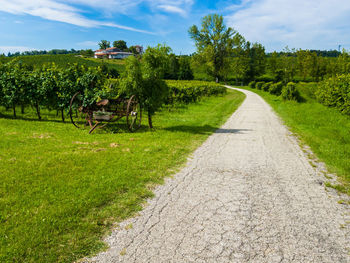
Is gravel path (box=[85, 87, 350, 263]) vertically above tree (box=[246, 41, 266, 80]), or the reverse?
tree (box=[246, 41, 266, 80])

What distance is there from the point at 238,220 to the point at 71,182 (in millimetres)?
3202

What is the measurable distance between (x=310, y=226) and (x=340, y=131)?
27.6 ft

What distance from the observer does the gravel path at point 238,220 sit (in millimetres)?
2949

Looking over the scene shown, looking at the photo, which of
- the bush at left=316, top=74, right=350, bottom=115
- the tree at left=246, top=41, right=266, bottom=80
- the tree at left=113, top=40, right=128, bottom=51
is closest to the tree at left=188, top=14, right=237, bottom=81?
the tree at left=246, top=41, right=266, bottom=80

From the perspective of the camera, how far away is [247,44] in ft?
225

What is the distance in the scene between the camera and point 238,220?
364cm

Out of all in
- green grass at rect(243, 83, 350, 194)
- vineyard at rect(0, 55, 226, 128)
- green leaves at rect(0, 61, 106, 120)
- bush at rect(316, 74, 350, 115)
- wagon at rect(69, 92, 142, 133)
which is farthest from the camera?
bush at rect(316, 74, 350, 115)

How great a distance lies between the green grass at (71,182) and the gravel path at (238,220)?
39 centimetres

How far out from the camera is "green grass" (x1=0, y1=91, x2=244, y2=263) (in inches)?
122

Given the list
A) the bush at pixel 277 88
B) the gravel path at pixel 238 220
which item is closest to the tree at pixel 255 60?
the bush at pixel 277 88

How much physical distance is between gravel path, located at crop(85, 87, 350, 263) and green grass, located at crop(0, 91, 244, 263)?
0.39 meters

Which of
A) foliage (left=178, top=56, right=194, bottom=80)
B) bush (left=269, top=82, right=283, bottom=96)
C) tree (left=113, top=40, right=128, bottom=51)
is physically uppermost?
tree (left=113, top=40, right=128, bottom=51)

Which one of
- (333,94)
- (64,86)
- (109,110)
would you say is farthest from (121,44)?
(109,110)

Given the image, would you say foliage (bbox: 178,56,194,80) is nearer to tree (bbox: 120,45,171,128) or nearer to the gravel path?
tree (bbox: 120,45,171,128)
